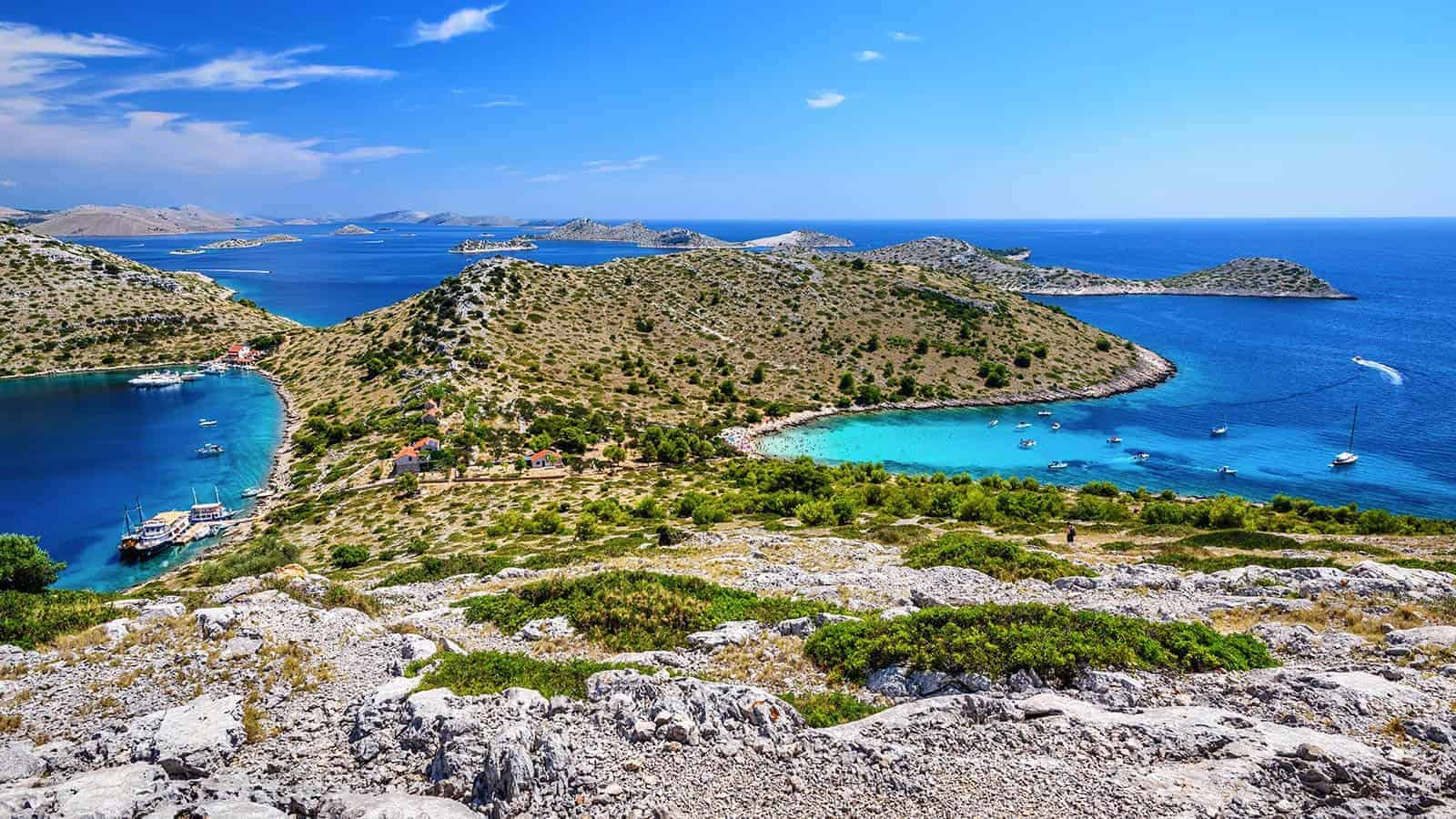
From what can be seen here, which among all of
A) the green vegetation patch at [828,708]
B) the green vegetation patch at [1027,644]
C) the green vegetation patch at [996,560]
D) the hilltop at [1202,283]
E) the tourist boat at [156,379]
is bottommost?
the tourist boat at [156,379]

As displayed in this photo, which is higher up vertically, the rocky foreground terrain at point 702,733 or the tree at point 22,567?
the rocky foreground terrain at point 702,733

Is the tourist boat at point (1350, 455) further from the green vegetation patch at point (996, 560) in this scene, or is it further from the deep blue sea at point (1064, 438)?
the green vegetation patch at point (996, 560)

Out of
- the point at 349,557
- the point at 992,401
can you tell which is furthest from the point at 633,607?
the point at 992,401

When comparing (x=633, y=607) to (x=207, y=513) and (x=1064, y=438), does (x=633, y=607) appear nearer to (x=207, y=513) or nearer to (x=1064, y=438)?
(x=207, y=513)

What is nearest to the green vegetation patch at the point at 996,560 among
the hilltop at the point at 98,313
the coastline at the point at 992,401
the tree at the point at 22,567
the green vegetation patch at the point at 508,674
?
the green vegetation patch at the point at 508,674

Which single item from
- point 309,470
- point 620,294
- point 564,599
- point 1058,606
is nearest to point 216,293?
point 620,294

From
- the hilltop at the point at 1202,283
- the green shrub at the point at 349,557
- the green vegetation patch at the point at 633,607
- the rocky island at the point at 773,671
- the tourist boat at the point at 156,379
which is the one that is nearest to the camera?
the rocky island at the point at 773,671

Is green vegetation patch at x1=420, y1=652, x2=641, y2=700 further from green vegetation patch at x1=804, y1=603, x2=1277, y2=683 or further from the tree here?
the tree

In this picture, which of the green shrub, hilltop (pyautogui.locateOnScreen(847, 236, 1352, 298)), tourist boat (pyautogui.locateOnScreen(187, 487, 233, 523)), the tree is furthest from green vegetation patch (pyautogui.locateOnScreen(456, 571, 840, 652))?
hilltop (pyautogui.locateOnScreen(847, 236, 1352, 298))
